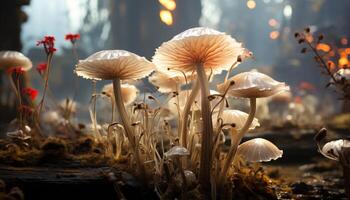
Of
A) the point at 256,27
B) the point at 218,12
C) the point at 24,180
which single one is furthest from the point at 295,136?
the point at 256,27

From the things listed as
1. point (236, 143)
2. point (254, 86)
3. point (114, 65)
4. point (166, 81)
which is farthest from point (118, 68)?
point (236, 143)

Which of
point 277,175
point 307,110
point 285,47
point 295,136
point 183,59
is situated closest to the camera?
point 183,59

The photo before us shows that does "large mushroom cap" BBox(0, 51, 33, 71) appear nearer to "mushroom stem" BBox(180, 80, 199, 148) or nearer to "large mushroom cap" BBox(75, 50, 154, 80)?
"large mushroom cap" BBox(75, 50, 154, 80)

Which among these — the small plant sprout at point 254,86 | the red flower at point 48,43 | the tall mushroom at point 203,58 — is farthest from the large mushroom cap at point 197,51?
the red flower at point 48,43

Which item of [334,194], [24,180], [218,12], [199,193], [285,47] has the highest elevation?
[218,12]

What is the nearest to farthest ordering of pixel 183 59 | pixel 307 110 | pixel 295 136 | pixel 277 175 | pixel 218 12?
pixel 183 59
pixel 277 175
pixel 295 136
pixel 307 110
pixel 218 12

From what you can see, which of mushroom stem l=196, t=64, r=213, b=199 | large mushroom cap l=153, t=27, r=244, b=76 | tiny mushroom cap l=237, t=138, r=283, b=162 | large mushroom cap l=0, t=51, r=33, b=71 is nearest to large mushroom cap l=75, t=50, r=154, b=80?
large mushroom cap l=153, t=27, r=244, b=76

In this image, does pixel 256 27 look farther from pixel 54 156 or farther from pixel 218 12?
pixel 54 156

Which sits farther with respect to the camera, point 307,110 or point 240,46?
point 307,110
